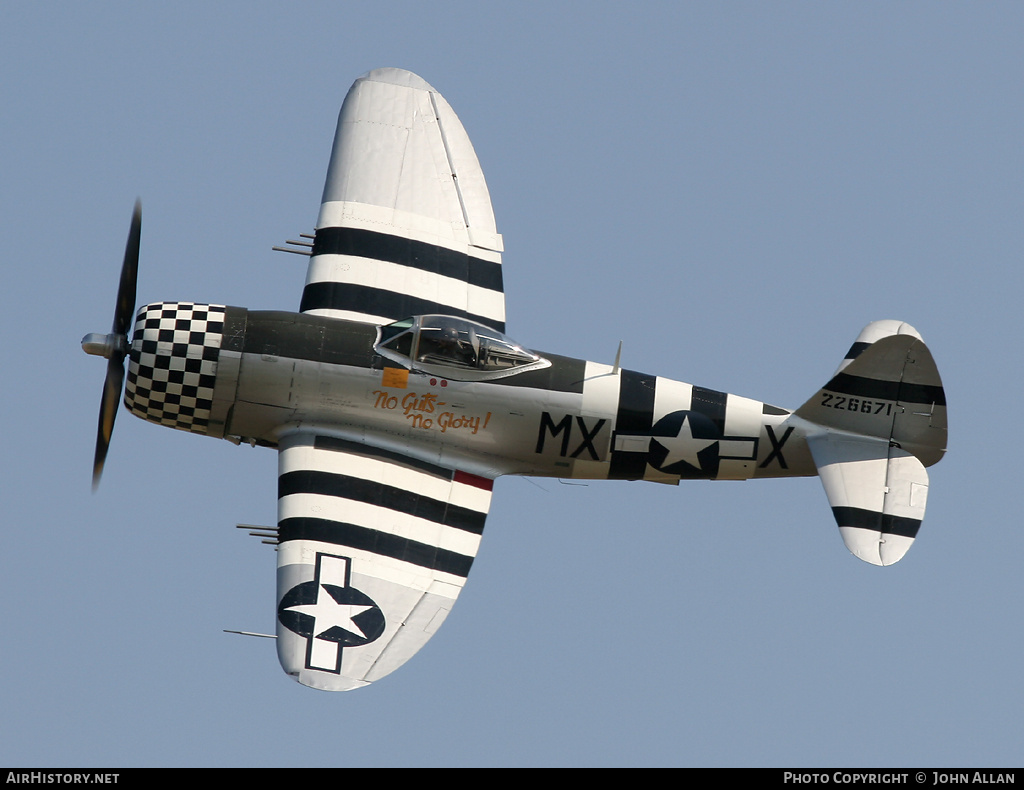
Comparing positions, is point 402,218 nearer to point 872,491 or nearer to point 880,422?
point 880,422

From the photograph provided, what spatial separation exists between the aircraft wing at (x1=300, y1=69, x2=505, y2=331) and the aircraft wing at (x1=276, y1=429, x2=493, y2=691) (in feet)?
7.38

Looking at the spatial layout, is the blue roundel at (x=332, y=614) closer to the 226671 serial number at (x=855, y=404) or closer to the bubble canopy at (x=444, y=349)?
the bubble canopy at (x=444, y=349)

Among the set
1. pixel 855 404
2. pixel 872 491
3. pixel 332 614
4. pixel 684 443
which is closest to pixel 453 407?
pixel 684 443

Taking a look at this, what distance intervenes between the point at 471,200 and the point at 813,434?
5.98 metres

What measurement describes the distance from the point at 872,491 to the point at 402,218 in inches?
291

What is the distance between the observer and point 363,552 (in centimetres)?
1819

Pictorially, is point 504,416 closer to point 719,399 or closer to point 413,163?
point 719,399

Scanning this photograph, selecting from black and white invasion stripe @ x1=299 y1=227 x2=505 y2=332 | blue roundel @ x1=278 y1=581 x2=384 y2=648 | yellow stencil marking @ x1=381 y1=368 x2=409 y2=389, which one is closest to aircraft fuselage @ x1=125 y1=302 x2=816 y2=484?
yellow stencil marking @ x1=381 y1=368 x2=409 y2=389

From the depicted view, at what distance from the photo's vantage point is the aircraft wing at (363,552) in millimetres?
17016

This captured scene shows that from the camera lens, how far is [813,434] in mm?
19703

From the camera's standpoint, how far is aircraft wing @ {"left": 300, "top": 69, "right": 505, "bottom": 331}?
2056cm

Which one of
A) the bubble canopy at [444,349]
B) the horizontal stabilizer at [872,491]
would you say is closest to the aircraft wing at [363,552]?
the bubble canopy at [444,349]

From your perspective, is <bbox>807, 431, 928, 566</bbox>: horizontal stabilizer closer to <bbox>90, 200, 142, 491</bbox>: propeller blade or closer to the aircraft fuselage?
the aircraft fuselage
